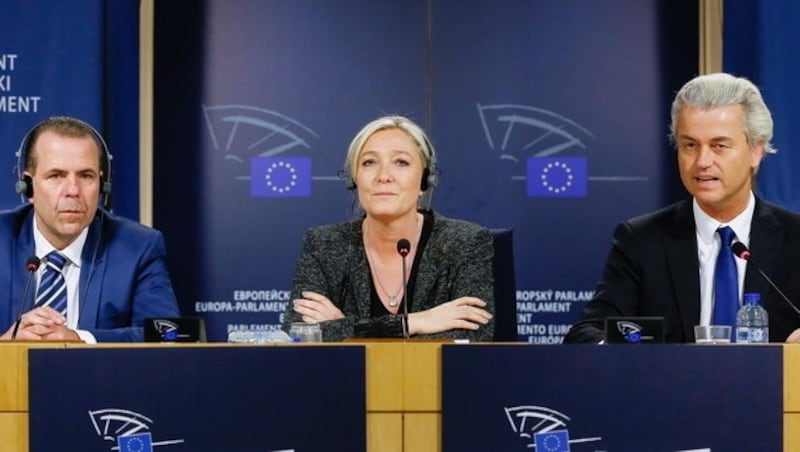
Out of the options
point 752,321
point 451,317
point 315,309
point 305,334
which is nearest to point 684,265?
point 752,321

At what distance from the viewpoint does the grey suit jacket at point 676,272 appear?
3.54 metres

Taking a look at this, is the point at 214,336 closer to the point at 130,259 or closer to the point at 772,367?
the point at 130,259

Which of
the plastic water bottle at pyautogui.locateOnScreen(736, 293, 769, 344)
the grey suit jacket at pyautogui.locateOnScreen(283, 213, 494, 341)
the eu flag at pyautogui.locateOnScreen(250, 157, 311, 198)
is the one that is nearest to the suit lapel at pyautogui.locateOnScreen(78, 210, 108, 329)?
the grey suit jacket at pyautogui.locateOnScreen(283, 213, 494, 341)

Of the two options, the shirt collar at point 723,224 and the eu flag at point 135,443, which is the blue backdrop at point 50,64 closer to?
the shirt collar at point 723,224

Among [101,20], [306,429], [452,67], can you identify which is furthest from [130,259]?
[452,67]

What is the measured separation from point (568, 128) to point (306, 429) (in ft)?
11.6

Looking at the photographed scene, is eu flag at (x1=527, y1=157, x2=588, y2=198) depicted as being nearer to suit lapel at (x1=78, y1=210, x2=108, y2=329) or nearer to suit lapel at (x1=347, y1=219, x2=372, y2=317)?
suit lapel at (x1=347, y1=219, x2=372, y2=317)

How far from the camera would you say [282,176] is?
19.4ft

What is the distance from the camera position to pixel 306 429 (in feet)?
8.46

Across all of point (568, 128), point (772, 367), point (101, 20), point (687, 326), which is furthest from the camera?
point (568, 128)

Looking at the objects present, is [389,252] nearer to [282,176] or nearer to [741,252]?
[741,252]

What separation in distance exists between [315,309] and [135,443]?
4.20 feet

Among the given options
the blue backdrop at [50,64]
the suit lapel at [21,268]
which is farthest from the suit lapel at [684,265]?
the blue backdrop at [50,64]

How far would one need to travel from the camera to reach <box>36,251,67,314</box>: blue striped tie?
3.79 metres
